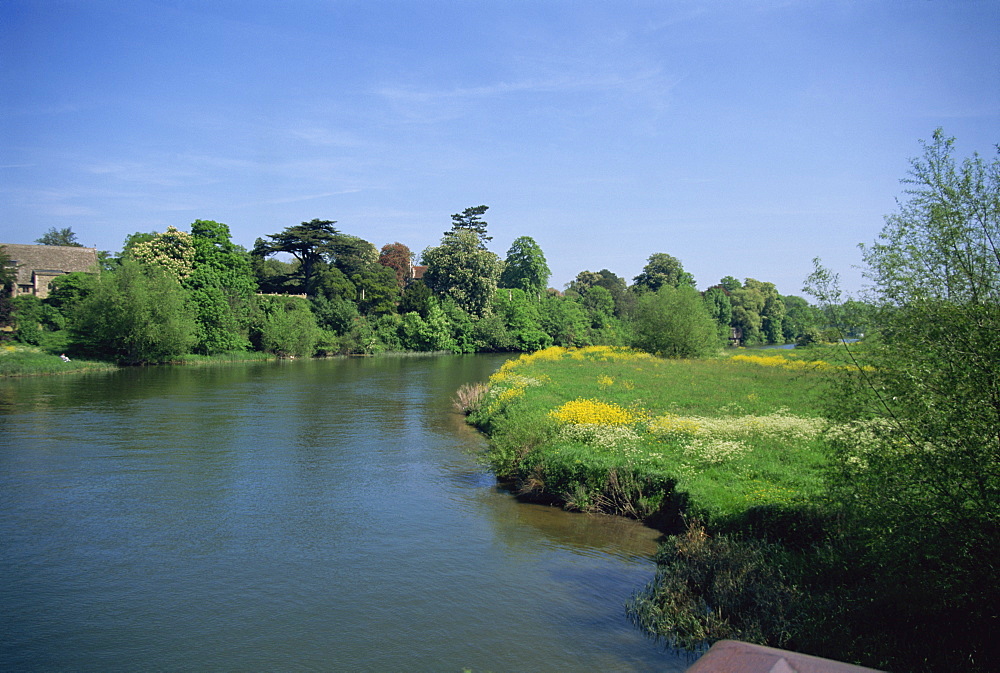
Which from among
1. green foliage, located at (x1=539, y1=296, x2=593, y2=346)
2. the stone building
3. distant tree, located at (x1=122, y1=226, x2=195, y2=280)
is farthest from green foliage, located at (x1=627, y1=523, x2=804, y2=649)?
green foliage, located at (x1=539, y1=296, x2=593, y2=346)

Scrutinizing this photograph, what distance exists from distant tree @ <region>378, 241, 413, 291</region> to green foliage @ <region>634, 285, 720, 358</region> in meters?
57.2

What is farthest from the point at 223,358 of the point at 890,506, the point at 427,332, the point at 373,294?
the point at 890,506

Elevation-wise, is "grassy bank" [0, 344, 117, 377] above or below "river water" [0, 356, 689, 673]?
above

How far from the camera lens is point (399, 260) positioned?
340 ft

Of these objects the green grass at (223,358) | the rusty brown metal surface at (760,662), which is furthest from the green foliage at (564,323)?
the rusty brown metal surface at (760,662)

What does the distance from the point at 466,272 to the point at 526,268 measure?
1624 centimetres

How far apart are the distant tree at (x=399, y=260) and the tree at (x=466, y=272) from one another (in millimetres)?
22581

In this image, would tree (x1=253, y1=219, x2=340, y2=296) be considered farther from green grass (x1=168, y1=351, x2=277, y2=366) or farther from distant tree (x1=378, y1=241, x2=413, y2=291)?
distant tree (x1=378, y1=241, x2=413, y2=291)

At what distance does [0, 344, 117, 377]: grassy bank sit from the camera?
41.0 metres

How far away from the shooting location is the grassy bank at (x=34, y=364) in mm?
41013

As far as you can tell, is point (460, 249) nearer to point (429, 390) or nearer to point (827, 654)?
point (429, 390)

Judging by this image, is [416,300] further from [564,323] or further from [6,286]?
[6,286]

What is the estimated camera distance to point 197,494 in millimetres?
16109

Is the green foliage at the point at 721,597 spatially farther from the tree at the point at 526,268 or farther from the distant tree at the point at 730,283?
the distant tree at the point at 730,283
